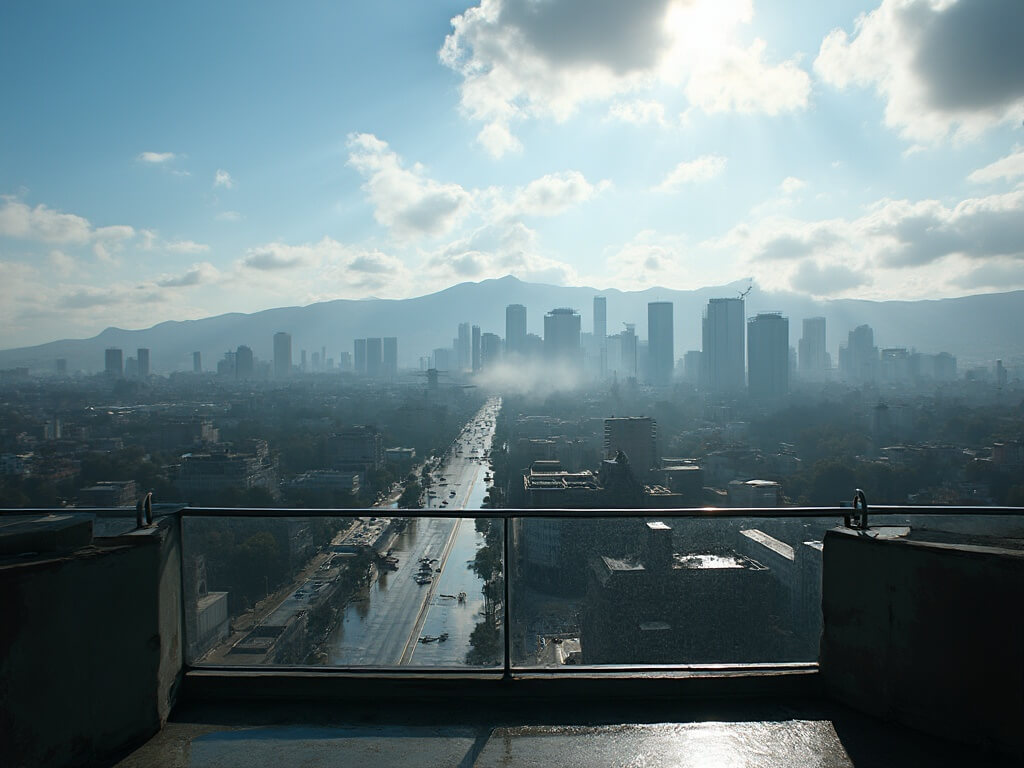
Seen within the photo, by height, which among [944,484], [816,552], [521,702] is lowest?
[944,484]

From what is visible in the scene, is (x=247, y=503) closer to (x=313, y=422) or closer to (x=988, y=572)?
(x=988, y=572)

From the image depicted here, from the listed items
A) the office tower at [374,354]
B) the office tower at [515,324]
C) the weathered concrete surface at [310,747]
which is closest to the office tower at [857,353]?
the office tower at [515,324]

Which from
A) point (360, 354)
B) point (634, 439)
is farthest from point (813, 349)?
point (634, 439)

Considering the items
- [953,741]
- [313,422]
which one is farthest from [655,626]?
[313,422]

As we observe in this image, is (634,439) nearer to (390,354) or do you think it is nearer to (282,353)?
(282,353)

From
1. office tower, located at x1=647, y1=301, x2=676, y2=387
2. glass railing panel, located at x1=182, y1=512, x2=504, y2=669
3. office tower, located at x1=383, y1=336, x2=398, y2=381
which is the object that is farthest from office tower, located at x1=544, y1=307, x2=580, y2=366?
glass railing panel, located at x1=182, y1=512, x2=504, y2=669

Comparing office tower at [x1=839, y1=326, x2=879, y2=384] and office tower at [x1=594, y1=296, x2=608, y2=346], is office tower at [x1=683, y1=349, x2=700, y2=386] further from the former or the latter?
office tower at [x1=594, y1=296, x2=608, y2=346]

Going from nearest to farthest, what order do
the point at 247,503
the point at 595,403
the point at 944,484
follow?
the point at 247,503, the point at 944,484, the point at 595,403
